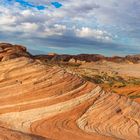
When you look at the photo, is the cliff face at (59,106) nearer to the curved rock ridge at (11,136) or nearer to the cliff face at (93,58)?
the curved rock ridge at (11,136)

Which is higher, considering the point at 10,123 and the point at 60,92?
the point at 60,92

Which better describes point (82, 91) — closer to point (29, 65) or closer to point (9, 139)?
point (29, 65)

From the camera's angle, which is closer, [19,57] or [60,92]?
[60,92]

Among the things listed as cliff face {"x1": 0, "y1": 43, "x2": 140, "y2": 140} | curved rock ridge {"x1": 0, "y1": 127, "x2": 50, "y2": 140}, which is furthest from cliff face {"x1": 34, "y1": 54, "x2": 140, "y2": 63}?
curved rock ridge {"x1": 0, "y1": 127, "x2": 50, "y2": 140}

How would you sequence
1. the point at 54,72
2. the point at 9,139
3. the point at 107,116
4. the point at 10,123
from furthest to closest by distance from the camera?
the point at 54,72
the point at 107,116
the point at 10,123
the point at 9,139

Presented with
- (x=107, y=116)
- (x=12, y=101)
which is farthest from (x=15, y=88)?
(x=107, y=116)

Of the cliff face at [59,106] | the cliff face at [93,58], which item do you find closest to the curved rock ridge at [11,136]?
the cliff face at [59,106]

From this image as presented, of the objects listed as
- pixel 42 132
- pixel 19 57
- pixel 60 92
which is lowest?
pixel 42 132

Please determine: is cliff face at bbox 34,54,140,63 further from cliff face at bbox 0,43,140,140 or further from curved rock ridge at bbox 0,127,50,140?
curved rock ridge at bbox 0,127,50,140
